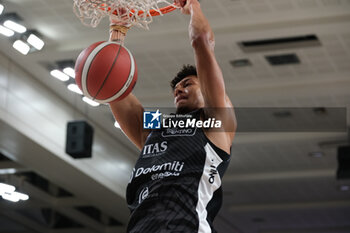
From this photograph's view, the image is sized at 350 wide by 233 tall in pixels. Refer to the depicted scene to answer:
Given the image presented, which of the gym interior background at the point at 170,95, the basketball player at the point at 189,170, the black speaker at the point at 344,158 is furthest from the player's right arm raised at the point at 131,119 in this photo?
the black speaker at the point at 344,158

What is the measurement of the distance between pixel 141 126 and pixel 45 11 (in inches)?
156

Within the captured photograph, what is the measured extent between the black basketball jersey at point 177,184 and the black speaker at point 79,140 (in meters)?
5.11

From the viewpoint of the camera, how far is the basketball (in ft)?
10.6

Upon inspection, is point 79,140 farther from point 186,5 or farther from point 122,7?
point 186,5

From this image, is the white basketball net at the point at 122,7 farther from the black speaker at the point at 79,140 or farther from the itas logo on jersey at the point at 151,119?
the black speaker at the point at 79,140

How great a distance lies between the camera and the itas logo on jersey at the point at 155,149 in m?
2.82

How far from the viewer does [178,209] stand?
264cm

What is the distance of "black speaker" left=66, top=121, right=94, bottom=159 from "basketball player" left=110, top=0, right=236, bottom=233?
5.04 meters

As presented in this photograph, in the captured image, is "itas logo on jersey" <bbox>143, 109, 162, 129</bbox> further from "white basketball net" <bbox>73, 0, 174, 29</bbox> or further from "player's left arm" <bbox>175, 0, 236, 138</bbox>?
"white basketball net" <bbox>73, 0, 174, 29</bbox>

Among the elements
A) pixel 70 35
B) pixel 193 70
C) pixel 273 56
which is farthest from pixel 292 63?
pixel 193 70

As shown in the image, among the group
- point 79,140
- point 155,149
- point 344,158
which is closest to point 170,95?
point 79,140

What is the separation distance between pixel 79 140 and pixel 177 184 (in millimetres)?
5497

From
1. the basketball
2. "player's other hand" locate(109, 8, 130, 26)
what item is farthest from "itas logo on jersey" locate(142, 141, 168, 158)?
"player's other hand" locate(109, 8, 130, 26)

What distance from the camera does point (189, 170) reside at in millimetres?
2719
